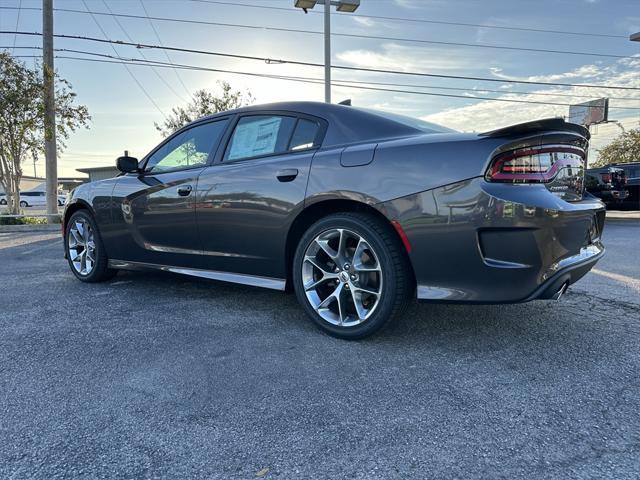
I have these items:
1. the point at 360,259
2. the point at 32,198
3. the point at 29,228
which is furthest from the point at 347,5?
the point at 32,198

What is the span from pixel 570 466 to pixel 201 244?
8.98 feet

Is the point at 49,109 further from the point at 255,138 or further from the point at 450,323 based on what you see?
the point at 450,323

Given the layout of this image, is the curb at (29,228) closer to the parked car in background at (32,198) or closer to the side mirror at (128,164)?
the side mirror at (128,164)

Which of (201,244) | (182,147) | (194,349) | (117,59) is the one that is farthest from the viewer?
(117,59)

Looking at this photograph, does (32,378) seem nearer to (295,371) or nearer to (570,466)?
(295,371)

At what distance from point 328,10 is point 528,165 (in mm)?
11619

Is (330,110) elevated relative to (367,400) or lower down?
elevated

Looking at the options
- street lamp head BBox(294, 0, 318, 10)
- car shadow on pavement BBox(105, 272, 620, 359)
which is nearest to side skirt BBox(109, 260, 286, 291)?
car shadow on pavement BBox(105, 272, 620, 359)

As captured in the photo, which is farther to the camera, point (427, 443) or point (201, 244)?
point (201, 244)

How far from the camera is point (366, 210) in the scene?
2793 mm

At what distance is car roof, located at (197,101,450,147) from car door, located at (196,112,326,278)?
0.07 m

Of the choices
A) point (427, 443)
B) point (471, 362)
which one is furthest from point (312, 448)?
point (471, 362)

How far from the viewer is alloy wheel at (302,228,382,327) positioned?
8.95 ft

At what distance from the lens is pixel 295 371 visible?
2.35m
